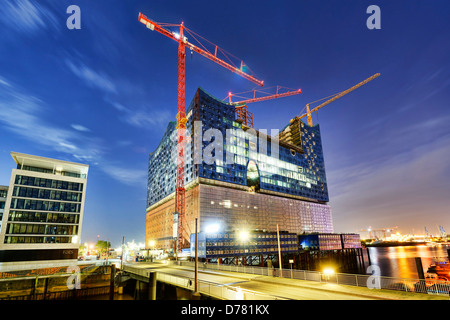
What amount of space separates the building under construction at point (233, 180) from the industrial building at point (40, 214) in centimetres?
3488

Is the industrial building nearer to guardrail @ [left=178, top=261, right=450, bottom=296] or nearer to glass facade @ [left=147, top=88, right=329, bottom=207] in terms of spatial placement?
glass facade @ [left=147, top=88, right=329, bottom=207]

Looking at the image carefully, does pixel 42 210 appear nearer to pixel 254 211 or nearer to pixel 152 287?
pixel 152 287

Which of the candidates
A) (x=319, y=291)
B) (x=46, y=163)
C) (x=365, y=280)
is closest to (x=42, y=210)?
(x=46, y=163)

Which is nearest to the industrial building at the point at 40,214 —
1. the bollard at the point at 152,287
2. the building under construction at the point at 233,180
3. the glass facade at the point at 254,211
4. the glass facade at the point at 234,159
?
the building under construction at the point at 233,180

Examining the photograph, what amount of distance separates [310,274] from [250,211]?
83474 millimetres

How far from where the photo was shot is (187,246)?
99.6 meters

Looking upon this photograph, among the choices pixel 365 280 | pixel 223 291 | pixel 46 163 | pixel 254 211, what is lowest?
pixel 223 291

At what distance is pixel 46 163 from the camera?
73000 millimetres

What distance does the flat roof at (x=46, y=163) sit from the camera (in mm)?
69500

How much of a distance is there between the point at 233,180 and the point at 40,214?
7007 centimetres

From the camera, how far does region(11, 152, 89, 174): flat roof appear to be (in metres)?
69.5

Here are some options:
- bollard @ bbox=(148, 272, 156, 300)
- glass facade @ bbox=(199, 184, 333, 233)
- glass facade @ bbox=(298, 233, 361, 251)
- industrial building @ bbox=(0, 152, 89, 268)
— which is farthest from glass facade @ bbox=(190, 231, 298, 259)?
bollard @ bbox=(148, 272, 156, 300)

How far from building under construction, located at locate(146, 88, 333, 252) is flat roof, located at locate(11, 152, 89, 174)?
121 feet
